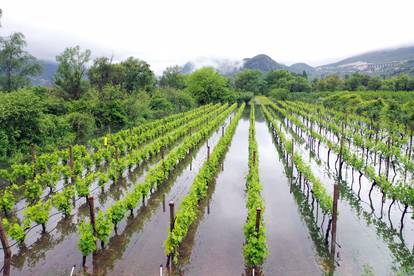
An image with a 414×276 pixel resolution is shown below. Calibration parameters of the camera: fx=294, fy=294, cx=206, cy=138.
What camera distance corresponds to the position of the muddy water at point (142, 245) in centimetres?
827

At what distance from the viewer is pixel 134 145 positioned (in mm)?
21297

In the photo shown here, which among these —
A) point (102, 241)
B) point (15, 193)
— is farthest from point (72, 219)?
point (15, 193)

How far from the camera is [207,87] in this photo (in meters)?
65.6

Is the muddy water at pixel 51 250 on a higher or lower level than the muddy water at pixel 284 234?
higher

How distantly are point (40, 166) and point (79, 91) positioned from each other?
27853 millimetres

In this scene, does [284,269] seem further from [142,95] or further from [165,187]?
[142,95]

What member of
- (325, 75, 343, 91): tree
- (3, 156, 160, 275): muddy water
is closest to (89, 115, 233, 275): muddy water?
(3, 156, 160, 275): muddy water

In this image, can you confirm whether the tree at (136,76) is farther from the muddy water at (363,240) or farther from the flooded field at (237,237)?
the muddy water at (363,240)

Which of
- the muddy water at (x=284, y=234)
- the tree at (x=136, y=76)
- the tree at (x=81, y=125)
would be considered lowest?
the muddy water at (x=284, y=234)

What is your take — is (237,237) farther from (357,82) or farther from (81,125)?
(357,82)

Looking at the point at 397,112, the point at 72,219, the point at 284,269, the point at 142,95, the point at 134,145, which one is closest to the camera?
→ the point at 284,269

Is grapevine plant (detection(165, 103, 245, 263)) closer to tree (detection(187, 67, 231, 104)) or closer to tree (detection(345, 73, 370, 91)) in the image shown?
tree (detection(187, 67, 231, 104))

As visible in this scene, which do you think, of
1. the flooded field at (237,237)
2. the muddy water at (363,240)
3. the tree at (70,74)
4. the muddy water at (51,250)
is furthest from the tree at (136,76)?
the muddy water at (363,240)

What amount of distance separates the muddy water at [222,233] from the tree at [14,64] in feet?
109
